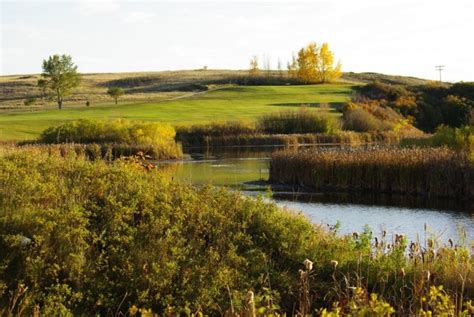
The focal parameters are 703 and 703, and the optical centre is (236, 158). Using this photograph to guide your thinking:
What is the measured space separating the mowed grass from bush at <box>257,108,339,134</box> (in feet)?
17.7

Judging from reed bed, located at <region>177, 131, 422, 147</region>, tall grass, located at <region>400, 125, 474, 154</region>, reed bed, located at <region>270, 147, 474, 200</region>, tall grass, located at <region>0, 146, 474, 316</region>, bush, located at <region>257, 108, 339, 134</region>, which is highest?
tall grass, located at <region>0, 146, 474, 316</region>

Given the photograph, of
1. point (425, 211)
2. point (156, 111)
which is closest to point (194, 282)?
point (425, 211)

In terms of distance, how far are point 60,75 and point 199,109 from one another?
74.2ft

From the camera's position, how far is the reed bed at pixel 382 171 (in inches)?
1045

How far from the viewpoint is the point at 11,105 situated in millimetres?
89125

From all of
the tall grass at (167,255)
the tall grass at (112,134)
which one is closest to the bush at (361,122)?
A: the tall grass at (112,134)

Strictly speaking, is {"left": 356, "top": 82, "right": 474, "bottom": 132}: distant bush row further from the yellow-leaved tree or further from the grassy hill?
the yellow-leaved tree

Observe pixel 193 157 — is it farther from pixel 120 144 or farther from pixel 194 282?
pixel 194 282

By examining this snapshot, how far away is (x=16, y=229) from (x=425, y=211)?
50.9 ft

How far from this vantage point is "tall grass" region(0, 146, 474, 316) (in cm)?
926

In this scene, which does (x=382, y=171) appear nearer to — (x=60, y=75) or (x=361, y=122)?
(x=361, y=122)

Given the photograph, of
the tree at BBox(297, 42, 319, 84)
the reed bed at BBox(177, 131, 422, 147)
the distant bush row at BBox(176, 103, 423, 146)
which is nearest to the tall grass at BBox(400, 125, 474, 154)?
the reed bed at BBox(177, 131, 422, 147)

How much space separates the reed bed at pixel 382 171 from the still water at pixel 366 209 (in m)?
1.21

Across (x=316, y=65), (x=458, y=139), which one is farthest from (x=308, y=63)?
(x=458, y=139)
